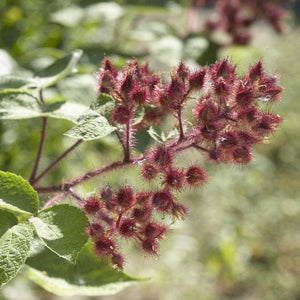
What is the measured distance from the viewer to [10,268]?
1.32m

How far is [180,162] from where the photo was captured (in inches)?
188

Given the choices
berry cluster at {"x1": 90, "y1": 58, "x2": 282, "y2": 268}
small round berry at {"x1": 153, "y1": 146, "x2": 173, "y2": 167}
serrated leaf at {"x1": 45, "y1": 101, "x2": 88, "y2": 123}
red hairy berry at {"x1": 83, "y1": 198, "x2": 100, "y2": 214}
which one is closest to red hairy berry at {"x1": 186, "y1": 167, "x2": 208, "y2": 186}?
berry cluster at {"x1": 90, "y1": 58, "x2": 282, "y2": 268}

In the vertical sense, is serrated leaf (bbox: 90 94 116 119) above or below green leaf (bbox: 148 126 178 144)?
above

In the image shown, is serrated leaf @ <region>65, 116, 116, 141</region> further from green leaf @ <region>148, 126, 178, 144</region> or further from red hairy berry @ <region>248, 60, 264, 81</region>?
red hairy berry @ <region>248, 60, 264, 81</region>

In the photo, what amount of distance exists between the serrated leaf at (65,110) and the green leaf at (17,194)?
0.35 m

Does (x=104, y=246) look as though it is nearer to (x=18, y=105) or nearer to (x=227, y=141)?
(x=227, y=141)

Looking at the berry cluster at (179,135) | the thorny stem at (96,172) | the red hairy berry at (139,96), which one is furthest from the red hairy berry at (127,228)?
the red hairy berry at (139,96)

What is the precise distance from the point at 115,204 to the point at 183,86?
1.55 ft

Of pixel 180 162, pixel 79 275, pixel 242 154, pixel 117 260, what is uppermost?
pixel 242 154

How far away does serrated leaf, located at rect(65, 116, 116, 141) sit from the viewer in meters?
1.42

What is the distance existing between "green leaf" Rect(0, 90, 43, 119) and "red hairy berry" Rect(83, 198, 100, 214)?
1.37 ft

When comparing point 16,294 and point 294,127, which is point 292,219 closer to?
point 294,127

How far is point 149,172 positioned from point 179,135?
18 cm

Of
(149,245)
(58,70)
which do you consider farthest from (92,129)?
(58,70)
